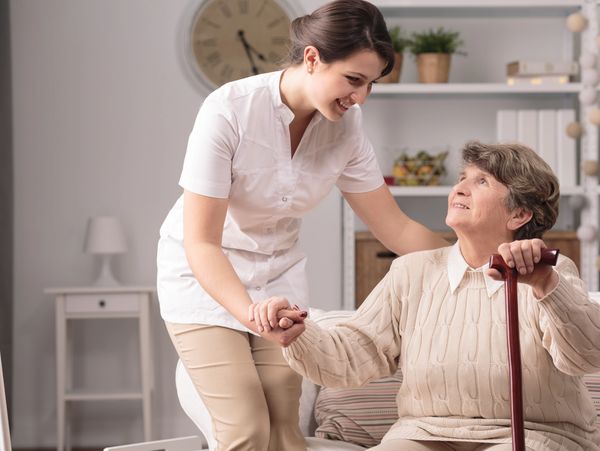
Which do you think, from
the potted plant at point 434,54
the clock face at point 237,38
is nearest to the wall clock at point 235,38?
the clock face at point 237,38

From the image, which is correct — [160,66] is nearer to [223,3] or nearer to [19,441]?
[223,3]

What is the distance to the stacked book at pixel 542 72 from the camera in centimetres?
420

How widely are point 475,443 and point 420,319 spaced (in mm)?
265

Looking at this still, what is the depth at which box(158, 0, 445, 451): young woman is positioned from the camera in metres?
1.78

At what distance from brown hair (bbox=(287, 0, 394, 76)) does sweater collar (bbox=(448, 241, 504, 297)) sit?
426 millimetres

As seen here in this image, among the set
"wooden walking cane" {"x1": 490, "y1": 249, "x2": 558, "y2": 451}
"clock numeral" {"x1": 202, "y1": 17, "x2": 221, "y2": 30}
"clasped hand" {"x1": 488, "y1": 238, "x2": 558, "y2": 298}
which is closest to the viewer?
"wooden walking cane" {"x1": 490, "y1": 249, "x2": 558, "y2": 451}

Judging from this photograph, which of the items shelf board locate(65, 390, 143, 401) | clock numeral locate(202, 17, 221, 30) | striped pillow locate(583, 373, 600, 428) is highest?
clock numeral locate(202, 17, 221, 30)

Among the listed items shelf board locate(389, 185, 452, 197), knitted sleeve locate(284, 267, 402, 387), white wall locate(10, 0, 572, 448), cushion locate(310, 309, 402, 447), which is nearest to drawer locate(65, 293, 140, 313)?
white wall locate(10, 0, 572, 448)

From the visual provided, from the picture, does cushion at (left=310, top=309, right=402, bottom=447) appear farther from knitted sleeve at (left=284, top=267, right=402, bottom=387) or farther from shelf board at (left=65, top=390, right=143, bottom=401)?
shelf board at (left=65, top=390, right=143, bottom=401)

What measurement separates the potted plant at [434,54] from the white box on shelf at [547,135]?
0.45 meters

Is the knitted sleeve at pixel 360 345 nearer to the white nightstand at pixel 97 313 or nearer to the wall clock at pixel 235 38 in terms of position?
the white nightstand at pixel 97 313

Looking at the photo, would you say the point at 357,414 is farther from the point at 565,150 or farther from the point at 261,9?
the point at 261,9

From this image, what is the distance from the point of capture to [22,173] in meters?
4.48

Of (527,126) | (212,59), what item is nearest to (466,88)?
(527,126)
